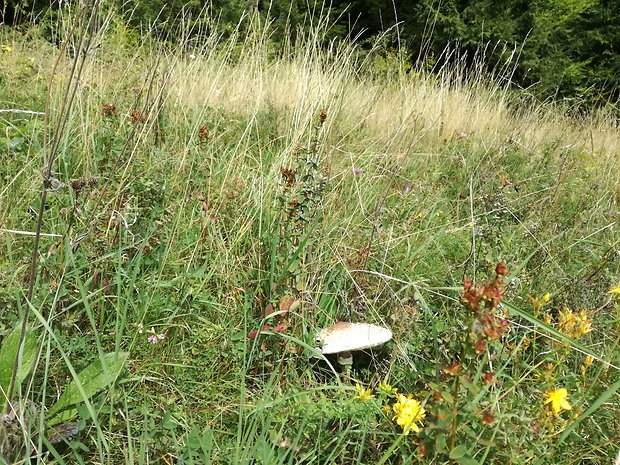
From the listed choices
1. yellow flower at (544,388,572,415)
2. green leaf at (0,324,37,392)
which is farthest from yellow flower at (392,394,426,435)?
green leaf at (0,324,37,392)

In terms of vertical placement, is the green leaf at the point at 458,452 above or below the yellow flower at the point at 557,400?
below

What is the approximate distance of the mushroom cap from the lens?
144cm

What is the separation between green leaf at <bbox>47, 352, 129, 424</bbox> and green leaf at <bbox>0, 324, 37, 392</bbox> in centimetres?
10

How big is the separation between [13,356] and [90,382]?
182mm

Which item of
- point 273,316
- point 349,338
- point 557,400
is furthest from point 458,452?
point 273,316

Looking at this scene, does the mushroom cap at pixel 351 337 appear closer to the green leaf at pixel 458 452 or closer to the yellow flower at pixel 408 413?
the yellow flower at pixel 408 413

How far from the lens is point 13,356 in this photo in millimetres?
1162

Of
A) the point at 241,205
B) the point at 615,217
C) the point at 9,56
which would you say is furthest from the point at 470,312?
the point at 9,56

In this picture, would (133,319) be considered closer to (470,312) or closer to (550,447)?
(470,312)

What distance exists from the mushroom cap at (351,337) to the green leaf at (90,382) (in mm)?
559

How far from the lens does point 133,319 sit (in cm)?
144

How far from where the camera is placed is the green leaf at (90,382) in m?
1.16

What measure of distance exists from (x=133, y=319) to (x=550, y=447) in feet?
3.72

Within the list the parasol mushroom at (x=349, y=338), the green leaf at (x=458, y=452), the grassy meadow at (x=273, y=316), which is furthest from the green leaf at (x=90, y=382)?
the green leaf at (x=458, y=452)
